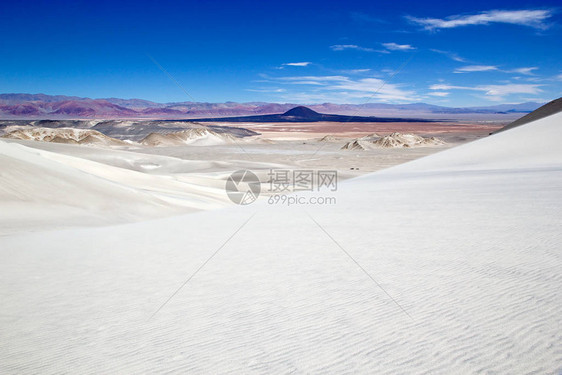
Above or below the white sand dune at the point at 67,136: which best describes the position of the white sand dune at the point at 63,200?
below

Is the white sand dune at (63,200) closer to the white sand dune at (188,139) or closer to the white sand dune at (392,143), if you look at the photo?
the white sand dune at (392,143)

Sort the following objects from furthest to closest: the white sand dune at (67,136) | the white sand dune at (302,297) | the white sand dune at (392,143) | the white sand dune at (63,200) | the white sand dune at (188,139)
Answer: the white sand dune at (188,139) → the white sand dune at (67,136) → the white sand dune at (392,143) → the white sand dune at (63,200) → the white sand dune at (302,297)

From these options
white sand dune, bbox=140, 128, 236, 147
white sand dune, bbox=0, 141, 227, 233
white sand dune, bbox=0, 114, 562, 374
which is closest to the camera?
white sand dune, bbox=0, 114, 562, 374

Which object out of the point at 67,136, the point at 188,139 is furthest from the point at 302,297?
the point at 67,136

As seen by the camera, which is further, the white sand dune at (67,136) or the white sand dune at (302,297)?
the white sand dune at (67,136)

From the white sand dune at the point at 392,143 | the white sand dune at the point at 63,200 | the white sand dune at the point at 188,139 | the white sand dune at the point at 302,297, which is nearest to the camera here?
the white sand dune at the point at 302,297

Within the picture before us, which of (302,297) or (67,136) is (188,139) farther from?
(302,297)

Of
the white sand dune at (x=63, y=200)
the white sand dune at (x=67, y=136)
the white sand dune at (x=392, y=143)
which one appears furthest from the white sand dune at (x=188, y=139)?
the white sand dune at (x=63, y=200)

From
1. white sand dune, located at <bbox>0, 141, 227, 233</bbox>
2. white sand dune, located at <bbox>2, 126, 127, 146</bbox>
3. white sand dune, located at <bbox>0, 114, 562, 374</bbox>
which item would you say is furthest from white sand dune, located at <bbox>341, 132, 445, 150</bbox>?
white sand dune, located at <bbox>0, 114, 562, 374</bbox>

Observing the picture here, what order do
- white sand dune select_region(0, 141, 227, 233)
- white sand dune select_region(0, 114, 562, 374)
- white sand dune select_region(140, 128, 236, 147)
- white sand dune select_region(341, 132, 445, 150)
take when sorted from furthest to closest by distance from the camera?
white sand dune select_region(140, 128, 236, 147)
white sand dune select_region(341, 132, 445, 150)
white sand dune select_region(0, 141, 227, 233)
white sand dune select_region(0, 114, 562, 374)

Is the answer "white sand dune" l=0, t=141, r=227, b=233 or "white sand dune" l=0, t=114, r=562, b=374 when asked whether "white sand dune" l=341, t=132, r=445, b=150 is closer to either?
"white sand dune" l=0, t=141, r=227, b=233
